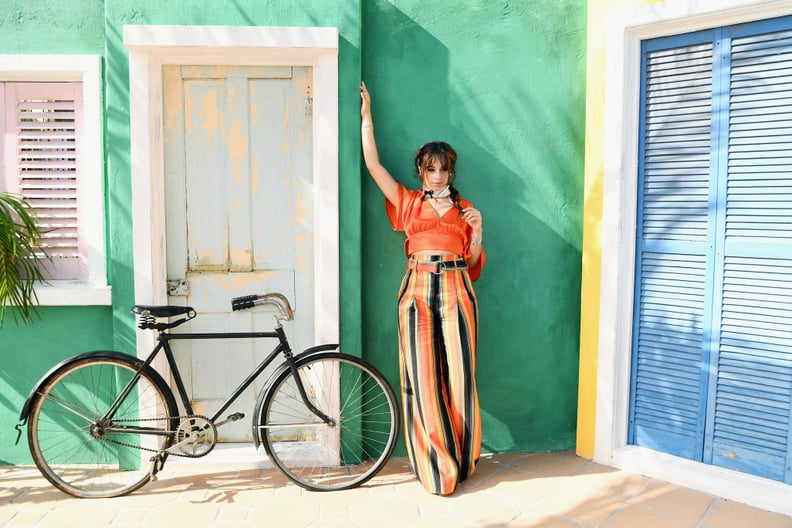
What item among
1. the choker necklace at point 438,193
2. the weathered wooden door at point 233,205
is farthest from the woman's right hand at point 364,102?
the choker necklace at point 438,193

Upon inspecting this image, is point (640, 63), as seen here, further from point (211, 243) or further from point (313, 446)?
point (313, 446)

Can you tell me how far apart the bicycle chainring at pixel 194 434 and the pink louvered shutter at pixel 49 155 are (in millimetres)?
1437

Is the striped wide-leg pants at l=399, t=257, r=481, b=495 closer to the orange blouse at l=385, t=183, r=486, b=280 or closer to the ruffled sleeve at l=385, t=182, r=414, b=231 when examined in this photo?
the orange blouse at l=385, t=183, r=486, b=280

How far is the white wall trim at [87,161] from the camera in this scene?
4086mm

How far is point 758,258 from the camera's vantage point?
387 centimetres

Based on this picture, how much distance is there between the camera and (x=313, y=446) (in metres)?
4.41

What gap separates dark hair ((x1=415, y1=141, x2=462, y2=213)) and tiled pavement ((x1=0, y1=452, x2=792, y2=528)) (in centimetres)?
179

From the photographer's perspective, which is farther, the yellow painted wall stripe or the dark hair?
the yellow painted wall stripe

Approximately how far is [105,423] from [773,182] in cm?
419

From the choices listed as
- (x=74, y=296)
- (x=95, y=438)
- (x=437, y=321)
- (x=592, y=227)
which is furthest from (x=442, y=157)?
Result: (x=95, y=438)

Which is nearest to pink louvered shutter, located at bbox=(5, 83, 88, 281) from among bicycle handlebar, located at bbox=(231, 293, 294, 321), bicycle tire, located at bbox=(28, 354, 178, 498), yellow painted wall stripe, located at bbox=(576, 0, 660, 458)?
bicycle tire, located at bbox=(28, 354, 178, 498)

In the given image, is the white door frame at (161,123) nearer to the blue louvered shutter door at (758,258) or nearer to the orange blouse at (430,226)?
the orange blouse at (430,226)

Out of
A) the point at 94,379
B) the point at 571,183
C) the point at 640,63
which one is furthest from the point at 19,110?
the point at 640,63

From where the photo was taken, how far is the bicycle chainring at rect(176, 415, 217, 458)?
3922mm
